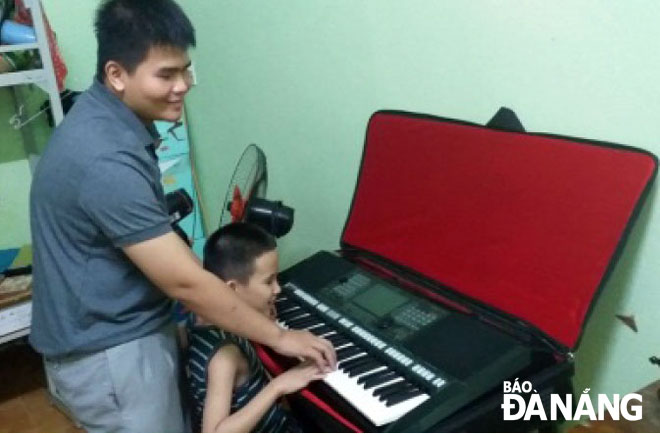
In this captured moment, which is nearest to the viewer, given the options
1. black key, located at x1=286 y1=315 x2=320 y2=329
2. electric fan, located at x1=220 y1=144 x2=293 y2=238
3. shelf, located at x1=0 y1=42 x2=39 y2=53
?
black key, located at x1=286 y1=315 x2=320 y2=329

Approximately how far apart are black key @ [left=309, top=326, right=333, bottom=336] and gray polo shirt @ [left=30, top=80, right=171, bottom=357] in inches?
12.3

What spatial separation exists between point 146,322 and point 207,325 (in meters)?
0.13

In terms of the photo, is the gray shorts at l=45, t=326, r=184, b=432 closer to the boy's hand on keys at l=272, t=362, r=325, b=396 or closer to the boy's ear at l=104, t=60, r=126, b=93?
the boy's hand on keys at l=272, t=362, r=325, b=396

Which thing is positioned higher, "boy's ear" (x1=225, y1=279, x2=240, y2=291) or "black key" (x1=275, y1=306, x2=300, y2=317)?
"boy's ear" (x1=225, y1=279, x2=240, y2=291)

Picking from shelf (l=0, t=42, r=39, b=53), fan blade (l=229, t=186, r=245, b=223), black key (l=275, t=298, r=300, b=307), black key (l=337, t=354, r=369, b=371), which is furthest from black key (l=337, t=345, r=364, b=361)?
shelf (l=0, t=42, r=39, b=53)

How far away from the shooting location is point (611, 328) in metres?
1.42

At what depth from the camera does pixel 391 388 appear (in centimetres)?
115

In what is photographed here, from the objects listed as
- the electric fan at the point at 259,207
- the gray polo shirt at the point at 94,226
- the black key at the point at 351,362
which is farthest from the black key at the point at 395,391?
the electric fan at the point at 259,207

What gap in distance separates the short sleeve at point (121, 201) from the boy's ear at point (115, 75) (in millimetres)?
169

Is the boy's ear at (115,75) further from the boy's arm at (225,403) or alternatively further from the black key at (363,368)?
the black key at (363,368)

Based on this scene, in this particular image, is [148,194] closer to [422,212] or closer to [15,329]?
[422,212]

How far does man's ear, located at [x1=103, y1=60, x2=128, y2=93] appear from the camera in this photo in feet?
3.92

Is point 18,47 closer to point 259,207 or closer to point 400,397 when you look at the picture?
point 259,207

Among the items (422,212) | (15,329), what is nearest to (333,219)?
(422,212)
